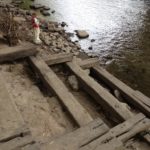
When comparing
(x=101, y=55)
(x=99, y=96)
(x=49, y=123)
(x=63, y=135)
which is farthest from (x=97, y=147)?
(x=101, y=55)

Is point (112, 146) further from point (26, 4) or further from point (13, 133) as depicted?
point (26, 4)

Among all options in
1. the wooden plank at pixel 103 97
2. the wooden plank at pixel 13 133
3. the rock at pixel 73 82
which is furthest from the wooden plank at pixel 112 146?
the rock at pixel 73 82

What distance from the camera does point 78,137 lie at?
4559 millimetres

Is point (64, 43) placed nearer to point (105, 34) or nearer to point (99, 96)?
point (105, 34)

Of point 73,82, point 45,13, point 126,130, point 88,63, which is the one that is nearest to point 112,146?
point 126,130

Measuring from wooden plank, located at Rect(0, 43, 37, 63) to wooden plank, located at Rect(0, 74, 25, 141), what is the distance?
191 cm

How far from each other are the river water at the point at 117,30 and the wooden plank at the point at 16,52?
3.47 meters

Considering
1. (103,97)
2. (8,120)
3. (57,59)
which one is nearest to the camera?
(8,120)

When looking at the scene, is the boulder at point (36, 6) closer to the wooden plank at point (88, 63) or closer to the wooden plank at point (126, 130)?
the wooden plank at point (88, 63)

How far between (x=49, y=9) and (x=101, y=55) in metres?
4.62

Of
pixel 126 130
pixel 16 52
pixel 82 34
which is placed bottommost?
pixel 82 34

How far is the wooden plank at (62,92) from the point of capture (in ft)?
16.8

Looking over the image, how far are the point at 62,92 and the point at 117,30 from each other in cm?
776

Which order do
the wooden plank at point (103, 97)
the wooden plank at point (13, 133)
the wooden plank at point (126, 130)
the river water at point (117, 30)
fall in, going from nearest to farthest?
the wooden plank at point (13, 133), the wooden plank at point (126, 130), the wooden plank at point (103, 97), the river water at point (117, 30)
